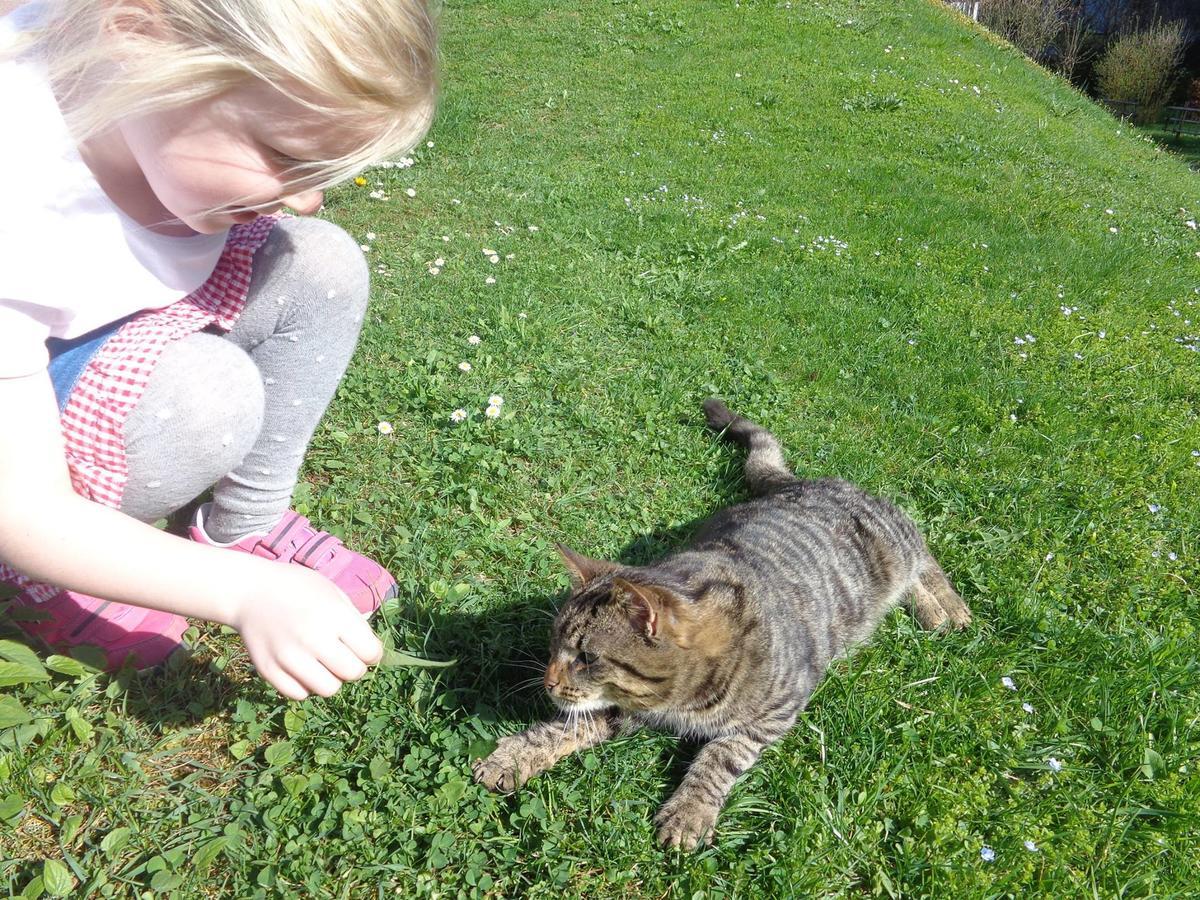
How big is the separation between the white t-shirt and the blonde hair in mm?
66

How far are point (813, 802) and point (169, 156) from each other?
2.14 metres

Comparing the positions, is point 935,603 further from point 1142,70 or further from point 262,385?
point 1142,70

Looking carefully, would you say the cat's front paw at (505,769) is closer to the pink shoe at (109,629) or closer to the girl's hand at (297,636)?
the girl's hand at (297,636)

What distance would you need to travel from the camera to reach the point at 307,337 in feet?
7.73

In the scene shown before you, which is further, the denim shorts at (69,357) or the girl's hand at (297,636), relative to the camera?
the denim shorts at (69,357)

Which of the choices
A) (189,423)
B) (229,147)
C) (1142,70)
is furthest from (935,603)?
(1142,70)

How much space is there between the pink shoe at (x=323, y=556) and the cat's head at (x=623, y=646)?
0.59m

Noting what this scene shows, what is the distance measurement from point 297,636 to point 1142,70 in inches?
1117

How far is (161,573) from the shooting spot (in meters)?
1.43

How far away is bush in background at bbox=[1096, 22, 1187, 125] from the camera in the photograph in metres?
22.3

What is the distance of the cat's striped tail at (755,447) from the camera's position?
10.8 feet

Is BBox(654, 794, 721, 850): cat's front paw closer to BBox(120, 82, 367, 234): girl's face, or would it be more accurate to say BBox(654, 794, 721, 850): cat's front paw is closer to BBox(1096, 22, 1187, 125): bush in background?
BBox(120, 82, 367, 234): girl's face

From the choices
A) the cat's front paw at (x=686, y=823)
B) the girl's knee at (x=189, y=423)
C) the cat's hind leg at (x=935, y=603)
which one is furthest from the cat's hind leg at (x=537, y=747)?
the cat's hind leg at (x=935, y=603)

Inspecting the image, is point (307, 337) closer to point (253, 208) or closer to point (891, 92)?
point (253, 208)
